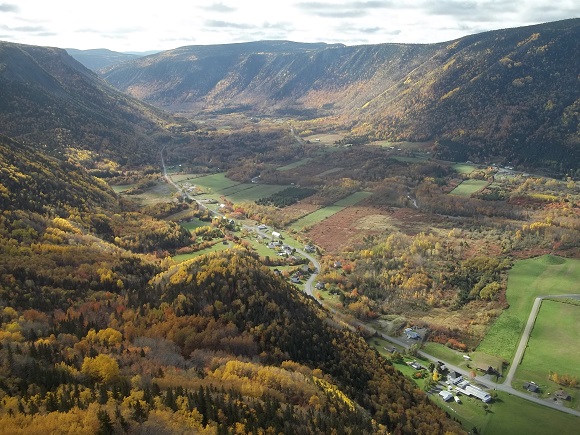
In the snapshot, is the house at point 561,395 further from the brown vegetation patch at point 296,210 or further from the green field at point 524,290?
the brown vegetation patch at point 296,210

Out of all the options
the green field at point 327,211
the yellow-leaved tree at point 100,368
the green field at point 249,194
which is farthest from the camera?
the green field at point 249,194

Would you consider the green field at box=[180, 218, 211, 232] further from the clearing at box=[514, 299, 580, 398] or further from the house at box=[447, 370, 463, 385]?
the clearing at box=[514, 299, 580, 398]

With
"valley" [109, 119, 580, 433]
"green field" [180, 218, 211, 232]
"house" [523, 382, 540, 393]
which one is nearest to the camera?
"valley" [109, 119, 580, 433]

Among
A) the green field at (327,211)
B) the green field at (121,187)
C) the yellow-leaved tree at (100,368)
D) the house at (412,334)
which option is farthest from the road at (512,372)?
the green field at (121,187)

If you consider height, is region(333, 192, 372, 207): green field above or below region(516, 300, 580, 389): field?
above

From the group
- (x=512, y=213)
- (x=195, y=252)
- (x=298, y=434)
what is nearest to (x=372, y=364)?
(x=298, y=434)

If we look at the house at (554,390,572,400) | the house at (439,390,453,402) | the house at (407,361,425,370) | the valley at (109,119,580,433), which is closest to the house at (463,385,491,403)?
the valley at (109,119,580,433)

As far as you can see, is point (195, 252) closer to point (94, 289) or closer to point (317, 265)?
point (317, 265)
